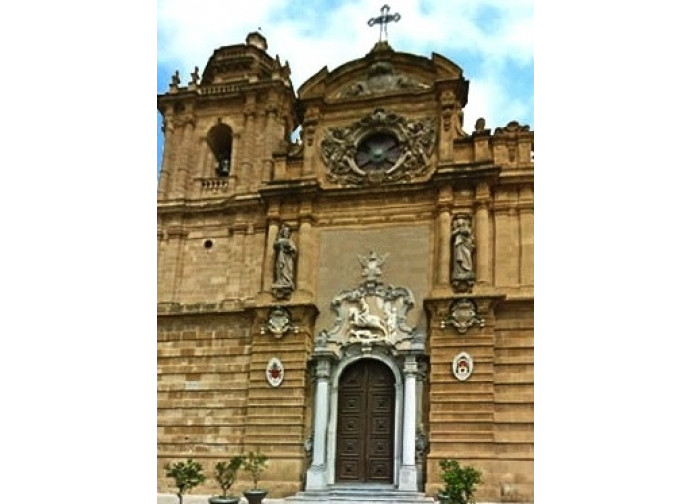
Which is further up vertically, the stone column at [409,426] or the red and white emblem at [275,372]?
the red and white emblem at [275,372]

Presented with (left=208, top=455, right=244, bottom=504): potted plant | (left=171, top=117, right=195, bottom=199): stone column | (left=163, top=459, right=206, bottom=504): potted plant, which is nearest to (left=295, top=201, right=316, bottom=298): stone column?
(left=171, top=117, right=195, bottom=199): stone column

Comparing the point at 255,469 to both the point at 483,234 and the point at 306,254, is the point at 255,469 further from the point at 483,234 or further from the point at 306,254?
the point at 483,234

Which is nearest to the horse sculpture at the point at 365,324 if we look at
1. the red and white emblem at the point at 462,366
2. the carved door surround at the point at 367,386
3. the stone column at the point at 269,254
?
the carved door surround at the point at 367,386

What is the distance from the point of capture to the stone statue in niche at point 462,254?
321 inches

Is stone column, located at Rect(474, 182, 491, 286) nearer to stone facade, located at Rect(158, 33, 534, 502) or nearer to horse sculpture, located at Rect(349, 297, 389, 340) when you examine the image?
stone facade, located at Rect(158, 33, 534, 502)

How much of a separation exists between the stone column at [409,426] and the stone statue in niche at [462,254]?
887mm

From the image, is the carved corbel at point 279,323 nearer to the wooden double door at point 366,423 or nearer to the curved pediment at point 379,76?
the wooden double door at point 366,423

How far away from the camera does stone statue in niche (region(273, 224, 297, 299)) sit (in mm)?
8609

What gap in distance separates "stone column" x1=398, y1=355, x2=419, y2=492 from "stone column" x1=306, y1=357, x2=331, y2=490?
781 millimetres
